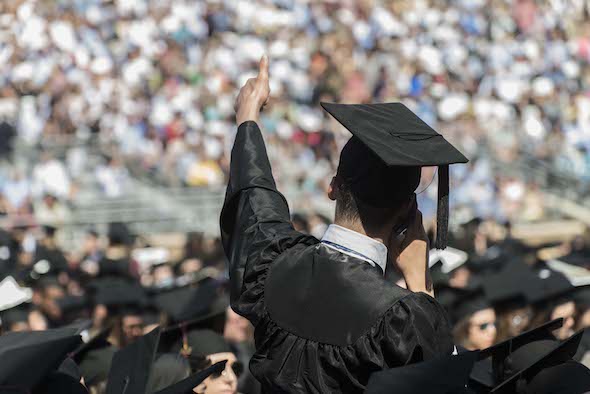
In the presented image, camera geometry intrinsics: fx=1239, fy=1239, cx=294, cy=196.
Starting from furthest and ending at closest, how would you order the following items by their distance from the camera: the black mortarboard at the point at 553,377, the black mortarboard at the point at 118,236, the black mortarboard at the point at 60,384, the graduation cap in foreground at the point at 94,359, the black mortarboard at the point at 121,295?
the black mortarboard at the point at 118,236, the black mortarboard at the point at 121,295, the graduation cap in foreground at the point at 94,359, the black mortarboard at the point at 553,377, the black mortarboard at the point at 60,384

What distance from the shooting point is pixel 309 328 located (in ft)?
10.1

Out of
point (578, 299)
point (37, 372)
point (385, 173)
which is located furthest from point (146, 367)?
point (578, 299)

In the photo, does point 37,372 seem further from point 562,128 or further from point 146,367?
point 562,128

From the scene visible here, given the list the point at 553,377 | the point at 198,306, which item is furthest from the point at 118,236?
the point at 553,377

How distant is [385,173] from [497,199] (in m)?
15.5

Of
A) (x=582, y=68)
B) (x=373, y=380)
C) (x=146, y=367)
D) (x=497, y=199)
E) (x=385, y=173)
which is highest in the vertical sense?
(x=385, y=173)

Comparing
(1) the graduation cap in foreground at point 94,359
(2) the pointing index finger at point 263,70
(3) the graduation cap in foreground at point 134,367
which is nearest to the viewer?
(2) the pointing index finger at point 263,70

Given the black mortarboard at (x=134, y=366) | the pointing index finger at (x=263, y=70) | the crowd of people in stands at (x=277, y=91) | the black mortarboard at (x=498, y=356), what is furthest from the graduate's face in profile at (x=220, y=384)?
the crowd of people in stands at (x=277, y=91)

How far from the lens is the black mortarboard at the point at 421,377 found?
290 cm

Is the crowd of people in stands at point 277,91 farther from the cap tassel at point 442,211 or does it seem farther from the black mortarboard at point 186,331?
the cap tassel at point 442,211

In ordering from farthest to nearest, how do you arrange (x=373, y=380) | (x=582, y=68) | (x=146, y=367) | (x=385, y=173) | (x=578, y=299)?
(x=582, y=68) → (x=578, y=299) → (x=146, y=367) → (x=385, y=173) → (x=373, y=380)

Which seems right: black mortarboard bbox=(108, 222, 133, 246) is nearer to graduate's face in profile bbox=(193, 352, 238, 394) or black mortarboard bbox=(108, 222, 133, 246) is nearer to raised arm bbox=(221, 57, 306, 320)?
graduate's face in profile bbox=(193, 352, 238, 394)

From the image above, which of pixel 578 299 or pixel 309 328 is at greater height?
pixel 309 328

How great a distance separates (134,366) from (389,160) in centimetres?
124
